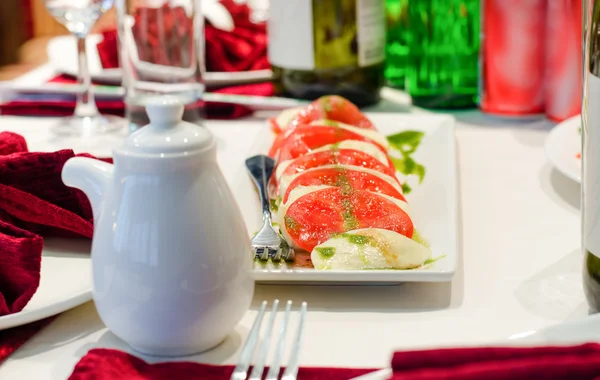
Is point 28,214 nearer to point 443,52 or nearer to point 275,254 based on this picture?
point 275,254

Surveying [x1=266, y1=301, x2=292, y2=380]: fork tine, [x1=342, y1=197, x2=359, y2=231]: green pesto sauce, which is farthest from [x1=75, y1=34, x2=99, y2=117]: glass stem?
[x1=266, y1=301, x2=292, y2=380]: fork tine

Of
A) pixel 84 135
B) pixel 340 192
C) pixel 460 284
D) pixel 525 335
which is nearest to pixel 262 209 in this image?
pixel 340 192

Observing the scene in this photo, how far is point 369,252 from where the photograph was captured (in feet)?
2.19

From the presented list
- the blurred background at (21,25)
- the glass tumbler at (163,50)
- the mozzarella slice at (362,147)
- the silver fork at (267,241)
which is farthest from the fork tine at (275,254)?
the blurred background at (21,25)

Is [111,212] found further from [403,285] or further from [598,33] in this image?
[598,33]

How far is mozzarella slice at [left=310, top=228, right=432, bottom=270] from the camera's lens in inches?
26.2

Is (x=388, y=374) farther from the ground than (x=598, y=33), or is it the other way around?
(x=598, y=33)

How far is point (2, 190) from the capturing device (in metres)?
0.71

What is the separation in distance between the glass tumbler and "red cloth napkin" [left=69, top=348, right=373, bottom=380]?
68 centimetres

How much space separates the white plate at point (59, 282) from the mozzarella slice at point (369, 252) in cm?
18

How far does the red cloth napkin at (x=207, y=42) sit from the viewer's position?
1.22 m

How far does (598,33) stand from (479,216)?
0.29m

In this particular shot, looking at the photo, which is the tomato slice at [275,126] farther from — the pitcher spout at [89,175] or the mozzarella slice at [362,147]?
the pitcher spout at [89,175]

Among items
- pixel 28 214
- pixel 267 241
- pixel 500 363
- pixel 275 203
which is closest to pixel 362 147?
pixel 275 203
